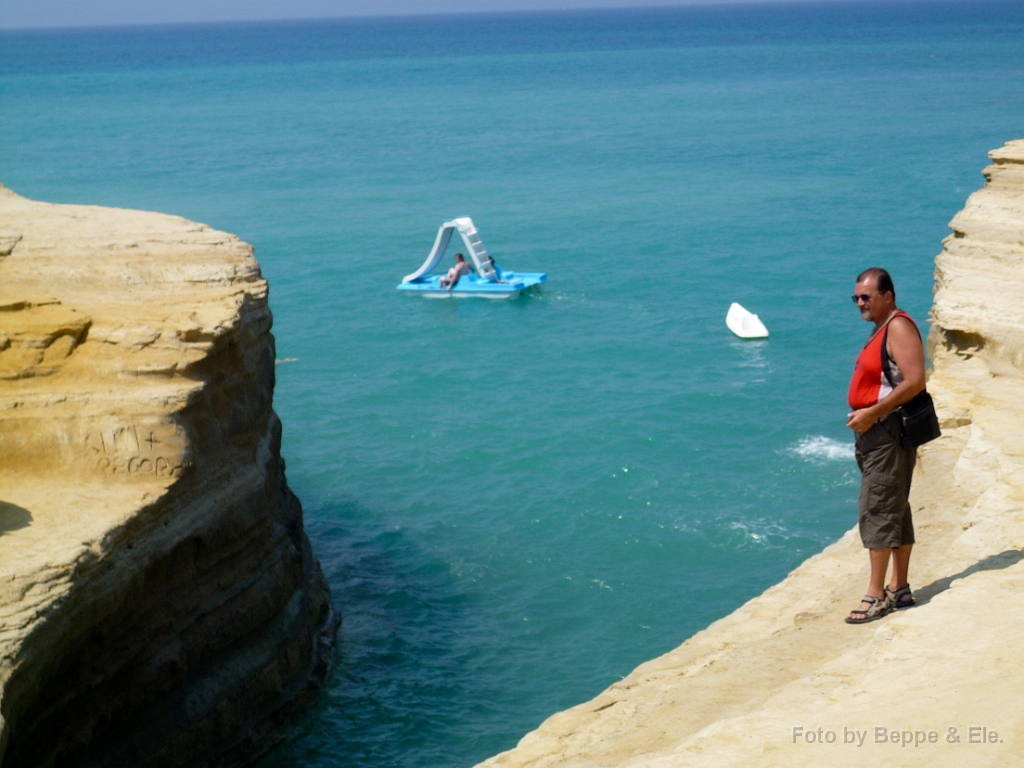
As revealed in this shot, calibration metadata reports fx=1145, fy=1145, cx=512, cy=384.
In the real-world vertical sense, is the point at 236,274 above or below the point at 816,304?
above

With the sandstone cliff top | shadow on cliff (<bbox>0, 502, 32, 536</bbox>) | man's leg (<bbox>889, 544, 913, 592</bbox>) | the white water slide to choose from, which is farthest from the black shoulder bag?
the white water slide

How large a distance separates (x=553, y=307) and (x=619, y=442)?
886 cm

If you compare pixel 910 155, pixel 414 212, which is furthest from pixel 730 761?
pixel 910 155

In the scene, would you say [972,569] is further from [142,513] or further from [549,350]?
[549,350]

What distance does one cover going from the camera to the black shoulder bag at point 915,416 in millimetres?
7387

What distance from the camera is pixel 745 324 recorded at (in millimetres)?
24734

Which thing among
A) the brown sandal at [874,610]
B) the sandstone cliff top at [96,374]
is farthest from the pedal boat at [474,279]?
the brown sandal at [874,610]

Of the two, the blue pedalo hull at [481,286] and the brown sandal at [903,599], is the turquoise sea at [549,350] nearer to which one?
the blue pedalo hull at [481,286]

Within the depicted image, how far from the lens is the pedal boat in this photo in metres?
28.5

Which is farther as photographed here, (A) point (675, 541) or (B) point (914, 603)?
(A) point (675, 541)

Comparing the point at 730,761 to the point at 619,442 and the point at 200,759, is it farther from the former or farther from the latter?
the point at 619,442

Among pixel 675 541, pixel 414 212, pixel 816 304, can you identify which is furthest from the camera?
pixel 414 212

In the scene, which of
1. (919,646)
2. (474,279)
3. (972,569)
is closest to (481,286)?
(474,279)

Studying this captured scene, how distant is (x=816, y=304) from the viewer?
2672cm
